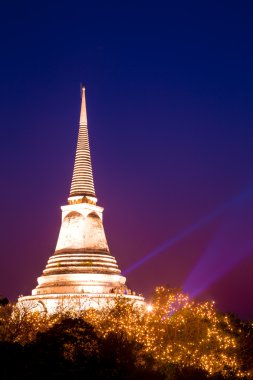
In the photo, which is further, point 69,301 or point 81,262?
point 81,262

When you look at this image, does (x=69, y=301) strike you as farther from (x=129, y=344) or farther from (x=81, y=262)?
(x=129, y=344)

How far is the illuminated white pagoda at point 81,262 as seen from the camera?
207ft

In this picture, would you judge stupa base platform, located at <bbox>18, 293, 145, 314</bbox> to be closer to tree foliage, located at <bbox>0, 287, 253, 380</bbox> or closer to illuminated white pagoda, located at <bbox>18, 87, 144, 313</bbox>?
illuminated white pagoda, located at <bbox>18, 87, 144, 313</bbox>

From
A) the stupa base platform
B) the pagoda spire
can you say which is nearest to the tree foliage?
the stupa base platform

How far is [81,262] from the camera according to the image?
6656cm

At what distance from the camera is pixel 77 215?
7038 centimetres

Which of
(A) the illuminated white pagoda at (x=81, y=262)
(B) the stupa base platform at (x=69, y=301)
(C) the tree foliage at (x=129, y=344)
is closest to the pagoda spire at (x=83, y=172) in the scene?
(A) the illuminated white pagoda at (x=81, y=262)

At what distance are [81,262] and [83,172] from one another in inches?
428

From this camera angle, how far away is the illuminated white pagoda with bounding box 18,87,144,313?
207ft

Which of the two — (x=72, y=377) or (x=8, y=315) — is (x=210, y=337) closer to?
(x=8, y=315)

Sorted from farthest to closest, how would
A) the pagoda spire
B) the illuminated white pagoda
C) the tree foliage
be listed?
the pagoda spire → the illuminated white pagoda → the tree foliage

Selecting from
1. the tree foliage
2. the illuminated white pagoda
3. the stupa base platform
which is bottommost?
the tree foliage

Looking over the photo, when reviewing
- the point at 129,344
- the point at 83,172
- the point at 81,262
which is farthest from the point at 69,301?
the point at 129,344

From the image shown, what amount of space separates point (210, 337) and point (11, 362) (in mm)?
22834
